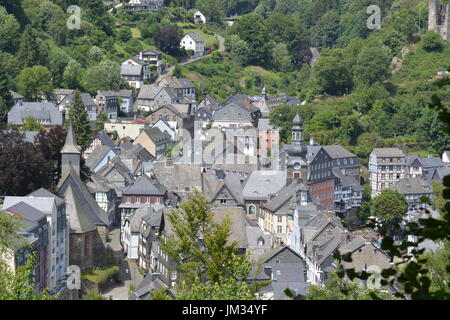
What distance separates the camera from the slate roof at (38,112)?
239 feet

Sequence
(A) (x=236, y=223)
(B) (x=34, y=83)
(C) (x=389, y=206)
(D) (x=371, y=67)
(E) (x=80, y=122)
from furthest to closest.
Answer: (D) (x=371, y=67)
(B) (x=34, y=83)
(E) (x=80, y=122)
(C) (x=389, y=206)
(A) (x=236, y=223)

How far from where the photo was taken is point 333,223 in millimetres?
49844

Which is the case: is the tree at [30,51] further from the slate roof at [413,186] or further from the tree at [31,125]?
the slate roof at [413,186]

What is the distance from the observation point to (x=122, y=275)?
45.7m

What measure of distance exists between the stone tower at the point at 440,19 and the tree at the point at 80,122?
4391cm

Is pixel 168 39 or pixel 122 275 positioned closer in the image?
pixel 122 275

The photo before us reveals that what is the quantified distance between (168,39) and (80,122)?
35.9 m

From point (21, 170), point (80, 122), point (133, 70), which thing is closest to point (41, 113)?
point (80, 122)

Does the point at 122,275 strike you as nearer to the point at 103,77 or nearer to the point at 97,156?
the point at 97,156

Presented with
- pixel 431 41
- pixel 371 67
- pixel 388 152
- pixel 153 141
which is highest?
pixel 431 41

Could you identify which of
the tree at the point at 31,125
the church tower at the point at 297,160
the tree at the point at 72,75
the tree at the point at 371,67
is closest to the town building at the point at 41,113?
the tree at the point at 31,125

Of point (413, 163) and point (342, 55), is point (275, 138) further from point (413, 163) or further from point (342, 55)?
point (342, 55)
